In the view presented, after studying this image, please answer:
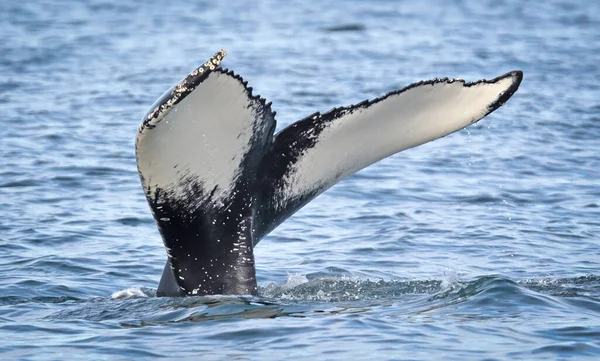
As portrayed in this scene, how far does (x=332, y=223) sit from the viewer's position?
10805 mm

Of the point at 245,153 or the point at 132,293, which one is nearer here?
the point at 245,153

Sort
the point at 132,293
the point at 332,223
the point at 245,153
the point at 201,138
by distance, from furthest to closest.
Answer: the point at 332,223 < the point at 132,293 < the point at 245,153 < the point at 201,138

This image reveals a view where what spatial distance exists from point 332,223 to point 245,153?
16.0 feet

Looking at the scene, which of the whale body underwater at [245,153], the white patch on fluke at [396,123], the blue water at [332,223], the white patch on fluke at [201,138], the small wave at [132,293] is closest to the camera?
the white patch on fluke at [201,138]

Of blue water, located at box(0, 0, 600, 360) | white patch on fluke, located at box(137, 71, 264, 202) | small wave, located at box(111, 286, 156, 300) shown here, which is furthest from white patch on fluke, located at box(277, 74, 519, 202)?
small wave, located at box(111, 286, 156, 300)

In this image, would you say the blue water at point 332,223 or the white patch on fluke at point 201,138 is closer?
the white patch on fluke at point 201,138

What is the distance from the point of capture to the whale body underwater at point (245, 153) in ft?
18.2

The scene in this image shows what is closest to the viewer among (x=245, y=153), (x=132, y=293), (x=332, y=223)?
(x=245, y=153)

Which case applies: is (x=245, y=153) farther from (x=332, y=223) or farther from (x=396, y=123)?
(x=332, y=223)

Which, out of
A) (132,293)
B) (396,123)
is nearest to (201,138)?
(396,123)

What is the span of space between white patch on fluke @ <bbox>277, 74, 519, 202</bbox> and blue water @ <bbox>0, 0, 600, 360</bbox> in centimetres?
100

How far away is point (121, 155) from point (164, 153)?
8.41m

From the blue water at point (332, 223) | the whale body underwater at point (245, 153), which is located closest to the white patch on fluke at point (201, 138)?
the whale body underwater at point (245, 153)

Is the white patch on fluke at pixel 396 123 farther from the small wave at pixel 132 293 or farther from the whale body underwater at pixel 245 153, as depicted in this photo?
the small wave at pixel 132 293
